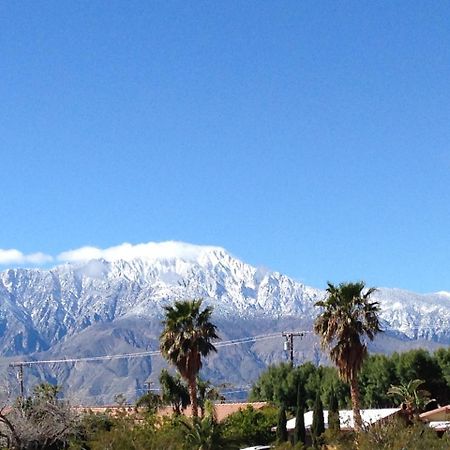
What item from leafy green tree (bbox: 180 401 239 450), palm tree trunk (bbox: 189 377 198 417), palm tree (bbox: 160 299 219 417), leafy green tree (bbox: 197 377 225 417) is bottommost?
leafy green tree (bbox: 180 401 239 450)

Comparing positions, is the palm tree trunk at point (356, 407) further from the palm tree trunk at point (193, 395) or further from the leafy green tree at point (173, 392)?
the leafy green tree at point (173, 392)

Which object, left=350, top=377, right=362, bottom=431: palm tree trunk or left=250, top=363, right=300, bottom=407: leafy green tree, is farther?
left=250, top=363, right=300, bottom=407: leafy green tree

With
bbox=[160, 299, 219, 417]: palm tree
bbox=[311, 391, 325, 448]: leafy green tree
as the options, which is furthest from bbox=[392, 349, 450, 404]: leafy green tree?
bbox=[160, 299, 219, 417]: palm tree

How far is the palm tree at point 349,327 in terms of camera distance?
2495 inches

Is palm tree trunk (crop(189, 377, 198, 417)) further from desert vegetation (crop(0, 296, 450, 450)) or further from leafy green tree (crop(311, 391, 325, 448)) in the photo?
leafy green tree (crop(311, 391, 325, 448))

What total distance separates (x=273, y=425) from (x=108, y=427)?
20676 millimetres

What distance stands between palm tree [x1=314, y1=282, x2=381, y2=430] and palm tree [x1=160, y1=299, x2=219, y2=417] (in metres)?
8.83

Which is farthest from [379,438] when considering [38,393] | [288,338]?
[288,338]

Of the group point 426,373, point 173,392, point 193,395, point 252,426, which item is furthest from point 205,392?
point 193,395

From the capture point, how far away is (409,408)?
6412 cm

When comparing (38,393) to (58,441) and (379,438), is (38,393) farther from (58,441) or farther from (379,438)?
(379,438)

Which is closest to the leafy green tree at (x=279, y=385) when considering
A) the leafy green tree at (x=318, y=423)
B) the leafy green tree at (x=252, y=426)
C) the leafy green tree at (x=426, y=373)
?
the leafy green tree at (x=426, y=373)

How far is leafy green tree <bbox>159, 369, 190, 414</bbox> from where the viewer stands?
95625 mm

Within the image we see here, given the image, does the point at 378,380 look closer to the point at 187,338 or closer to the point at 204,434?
the point at 187,338
